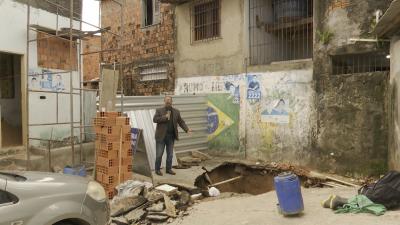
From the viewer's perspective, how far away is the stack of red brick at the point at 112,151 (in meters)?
7.99

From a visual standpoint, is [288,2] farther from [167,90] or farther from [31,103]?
[31,103]

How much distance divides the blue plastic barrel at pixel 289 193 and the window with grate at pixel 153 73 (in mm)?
9053

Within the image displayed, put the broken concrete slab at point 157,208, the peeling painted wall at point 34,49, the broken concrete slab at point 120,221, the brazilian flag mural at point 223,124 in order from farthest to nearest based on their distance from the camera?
the brazilian flag mural at point 223,124 → the peeling painted wall at point 34,49 → the broken concrete slab at point 157,208 → the broken concrete slab at point 120,221

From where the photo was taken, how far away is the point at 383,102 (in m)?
8.43

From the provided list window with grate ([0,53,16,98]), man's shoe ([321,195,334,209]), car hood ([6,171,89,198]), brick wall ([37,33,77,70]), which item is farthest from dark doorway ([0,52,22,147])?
man's shoe ([321,195,334,209])

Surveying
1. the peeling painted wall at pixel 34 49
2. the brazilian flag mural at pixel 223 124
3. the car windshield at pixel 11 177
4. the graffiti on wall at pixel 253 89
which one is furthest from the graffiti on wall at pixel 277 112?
the car windshield at pixel 11 177

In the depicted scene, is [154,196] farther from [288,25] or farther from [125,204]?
[288,25]

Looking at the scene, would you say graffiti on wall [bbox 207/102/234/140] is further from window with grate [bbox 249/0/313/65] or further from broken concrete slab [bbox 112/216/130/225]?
broken concrete slab [bbox 112/216/130/225]

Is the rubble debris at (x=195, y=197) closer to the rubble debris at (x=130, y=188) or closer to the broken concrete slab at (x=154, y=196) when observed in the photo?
the broken concrete slab at (x=154, y=196)

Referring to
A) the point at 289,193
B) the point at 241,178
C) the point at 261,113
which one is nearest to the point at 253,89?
the point at 261,113

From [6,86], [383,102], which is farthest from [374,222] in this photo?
[6,86]

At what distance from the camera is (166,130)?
9625mm

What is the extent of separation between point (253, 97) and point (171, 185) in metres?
4.24

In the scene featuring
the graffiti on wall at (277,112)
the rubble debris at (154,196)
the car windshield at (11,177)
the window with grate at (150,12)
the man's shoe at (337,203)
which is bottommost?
the rubble debris at (154,196)
